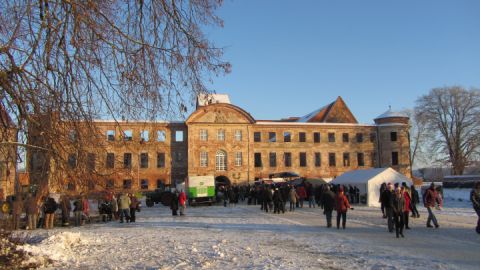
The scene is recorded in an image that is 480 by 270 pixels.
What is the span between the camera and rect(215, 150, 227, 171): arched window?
174 feet

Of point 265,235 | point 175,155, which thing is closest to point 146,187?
point 175,155

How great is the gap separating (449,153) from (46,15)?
169ft

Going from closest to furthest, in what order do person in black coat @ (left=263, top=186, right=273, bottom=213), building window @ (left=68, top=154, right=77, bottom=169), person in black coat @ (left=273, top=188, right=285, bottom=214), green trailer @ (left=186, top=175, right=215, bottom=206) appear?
building window @ (left=68, top=154, right=77, bottom=169) < person in black coat @ (left=273, top=188, right=285, bottom=214) < person in black coat @ (left=263, top=186, right=273, bottom=213) < green trailer @ (left=186, top=175, right=215, bottom=206)

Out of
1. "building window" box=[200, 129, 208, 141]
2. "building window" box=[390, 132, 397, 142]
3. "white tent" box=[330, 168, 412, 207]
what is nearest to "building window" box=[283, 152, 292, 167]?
"building window" box=[200, 129, 208, 141]

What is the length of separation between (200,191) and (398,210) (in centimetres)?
2230

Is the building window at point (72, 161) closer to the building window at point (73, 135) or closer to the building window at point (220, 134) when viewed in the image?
the building window at point (73, 135)

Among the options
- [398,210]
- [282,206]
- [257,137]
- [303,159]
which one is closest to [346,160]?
[303,159]

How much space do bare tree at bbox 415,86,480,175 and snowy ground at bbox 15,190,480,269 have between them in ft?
125

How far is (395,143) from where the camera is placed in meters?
57.1

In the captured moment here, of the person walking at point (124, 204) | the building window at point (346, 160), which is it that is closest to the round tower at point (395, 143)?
the building window at point (346, 160)

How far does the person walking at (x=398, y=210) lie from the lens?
12742 millimetres

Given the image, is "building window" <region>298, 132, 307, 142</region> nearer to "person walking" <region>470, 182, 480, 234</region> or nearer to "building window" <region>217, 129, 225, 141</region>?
"building window" <region>217, 129, 225, 141</region>

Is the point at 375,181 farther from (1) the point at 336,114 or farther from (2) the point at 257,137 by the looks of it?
(1) the point at 336,114

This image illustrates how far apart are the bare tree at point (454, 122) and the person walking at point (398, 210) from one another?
40.2m
